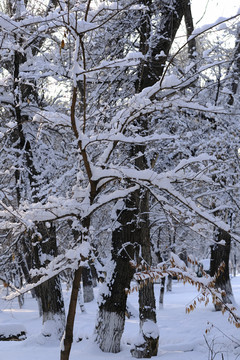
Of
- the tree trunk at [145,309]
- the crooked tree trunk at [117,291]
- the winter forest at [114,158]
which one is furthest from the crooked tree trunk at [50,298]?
the tree trunk at [145,309]

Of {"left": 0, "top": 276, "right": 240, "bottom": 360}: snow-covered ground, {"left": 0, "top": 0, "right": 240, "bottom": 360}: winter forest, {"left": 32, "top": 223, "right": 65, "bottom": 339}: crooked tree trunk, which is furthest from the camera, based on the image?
{"left": 32, "top": 223, "right": 65, "bottom": 339}: crooked tree trunk

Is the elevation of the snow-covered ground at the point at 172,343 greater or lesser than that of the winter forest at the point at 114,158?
lesser

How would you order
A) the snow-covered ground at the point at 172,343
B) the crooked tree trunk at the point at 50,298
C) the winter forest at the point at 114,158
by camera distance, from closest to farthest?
the winter forest at the point at 114,158 → the snow-covered ground at the point at 172,343 → the crooked tree trunk at the point at 50,298

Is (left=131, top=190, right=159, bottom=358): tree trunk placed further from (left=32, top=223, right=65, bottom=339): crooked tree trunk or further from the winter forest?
(left=32, top=223, right=65, bottom=339): crooked tree trunk

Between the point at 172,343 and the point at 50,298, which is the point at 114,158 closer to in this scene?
the point at 50,298

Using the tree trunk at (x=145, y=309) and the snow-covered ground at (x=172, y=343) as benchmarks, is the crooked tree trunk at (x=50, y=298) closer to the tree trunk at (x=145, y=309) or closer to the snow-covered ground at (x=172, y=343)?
the snow-covered ground at (x=172, y=343)

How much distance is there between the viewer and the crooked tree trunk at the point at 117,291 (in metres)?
8.13

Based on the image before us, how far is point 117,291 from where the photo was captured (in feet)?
26.9

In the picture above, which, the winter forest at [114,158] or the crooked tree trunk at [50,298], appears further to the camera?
the crooked tree trunk at [50,298]

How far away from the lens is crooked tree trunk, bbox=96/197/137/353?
8.13 meters

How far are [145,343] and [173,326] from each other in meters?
4.88

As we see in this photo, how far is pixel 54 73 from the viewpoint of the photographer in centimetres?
833

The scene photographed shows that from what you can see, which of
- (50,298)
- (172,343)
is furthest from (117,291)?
(172,343)

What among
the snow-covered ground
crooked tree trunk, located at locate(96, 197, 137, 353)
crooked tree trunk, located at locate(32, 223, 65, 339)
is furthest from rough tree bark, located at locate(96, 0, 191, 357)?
crooked tree trunk, located at locate(32, 223, 65, 339)
